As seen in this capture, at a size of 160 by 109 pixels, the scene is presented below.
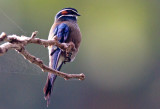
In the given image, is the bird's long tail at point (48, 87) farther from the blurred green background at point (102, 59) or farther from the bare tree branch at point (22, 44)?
the blurred green background at point (102, 59)

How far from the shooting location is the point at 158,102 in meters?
14.8

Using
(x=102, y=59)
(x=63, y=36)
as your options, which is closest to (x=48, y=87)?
(x=63, y=36)

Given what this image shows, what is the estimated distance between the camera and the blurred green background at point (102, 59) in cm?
1261

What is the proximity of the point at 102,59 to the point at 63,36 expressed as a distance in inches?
471

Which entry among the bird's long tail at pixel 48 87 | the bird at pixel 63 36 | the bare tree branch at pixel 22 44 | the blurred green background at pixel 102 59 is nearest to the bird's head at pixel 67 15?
the bird at pixel 63 36

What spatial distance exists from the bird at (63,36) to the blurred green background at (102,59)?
737cm

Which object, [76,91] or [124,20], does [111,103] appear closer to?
[76,91]

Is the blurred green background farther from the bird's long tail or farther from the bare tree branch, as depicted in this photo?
the bare tree branch

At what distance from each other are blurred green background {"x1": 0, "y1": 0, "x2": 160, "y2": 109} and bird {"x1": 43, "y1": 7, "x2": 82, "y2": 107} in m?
7.37

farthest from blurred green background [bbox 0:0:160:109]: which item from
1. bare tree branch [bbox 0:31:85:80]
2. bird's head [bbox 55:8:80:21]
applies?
bare tree branch [bbox 0:31:85:80]

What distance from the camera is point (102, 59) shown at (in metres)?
15.6

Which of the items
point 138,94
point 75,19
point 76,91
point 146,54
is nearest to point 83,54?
point 76,91

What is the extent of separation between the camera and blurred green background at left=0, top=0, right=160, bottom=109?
12609 millimetres

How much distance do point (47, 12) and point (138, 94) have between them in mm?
4410
